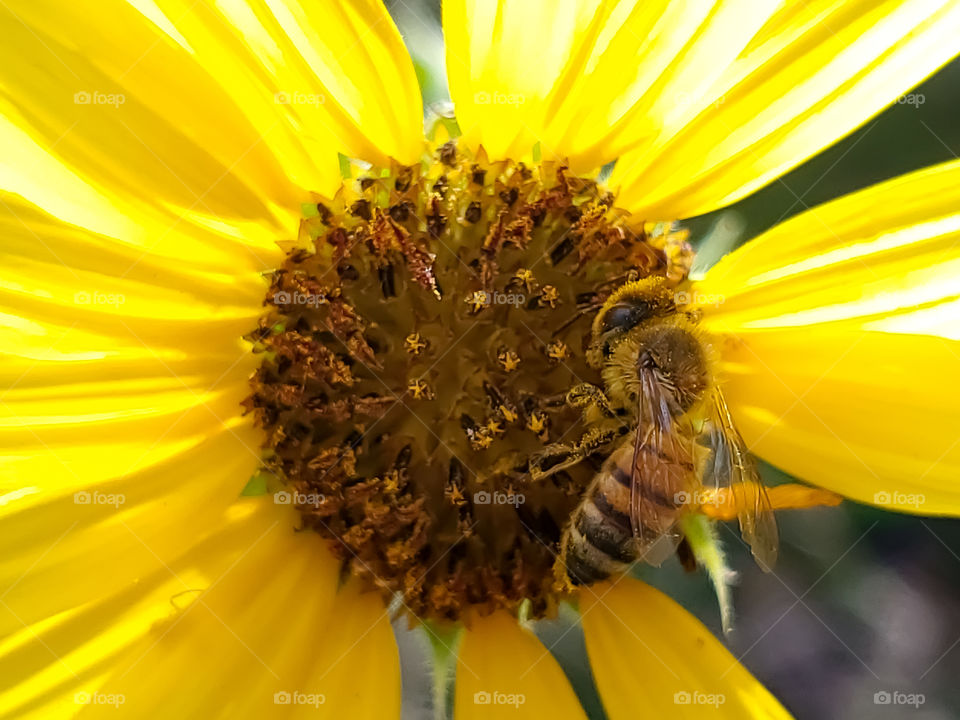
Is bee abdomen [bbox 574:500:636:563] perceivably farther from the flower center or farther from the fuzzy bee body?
the flower center

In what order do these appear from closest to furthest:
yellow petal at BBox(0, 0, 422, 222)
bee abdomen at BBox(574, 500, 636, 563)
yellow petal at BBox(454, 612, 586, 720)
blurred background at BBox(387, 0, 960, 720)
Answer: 1. yellow petal at BBox(0, 0, 422, 222)
2. bee abdomen at BBox(574, 500, 636, 563)
3. yellow petal at BBox(454, 612, 586, 720)
4. blurred background at BBox(387, 0, 960, 720)

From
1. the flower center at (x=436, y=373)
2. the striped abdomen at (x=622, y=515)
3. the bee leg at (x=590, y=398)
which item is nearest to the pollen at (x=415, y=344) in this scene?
Answer: the flower center at (x=436, y=373)

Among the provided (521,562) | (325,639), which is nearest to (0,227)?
(325,639)

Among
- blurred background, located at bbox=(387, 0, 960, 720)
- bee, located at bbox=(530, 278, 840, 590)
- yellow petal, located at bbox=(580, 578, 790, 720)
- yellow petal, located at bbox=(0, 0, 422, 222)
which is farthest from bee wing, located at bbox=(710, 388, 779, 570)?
yellow petal, located at bbox=(0, 0, 422, 222)

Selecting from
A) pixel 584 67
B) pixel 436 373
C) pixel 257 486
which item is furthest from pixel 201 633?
pixel 584 67

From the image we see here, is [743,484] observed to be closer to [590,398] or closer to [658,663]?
[590,398]

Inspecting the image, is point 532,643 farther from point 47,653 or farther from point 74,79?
point 74,79
